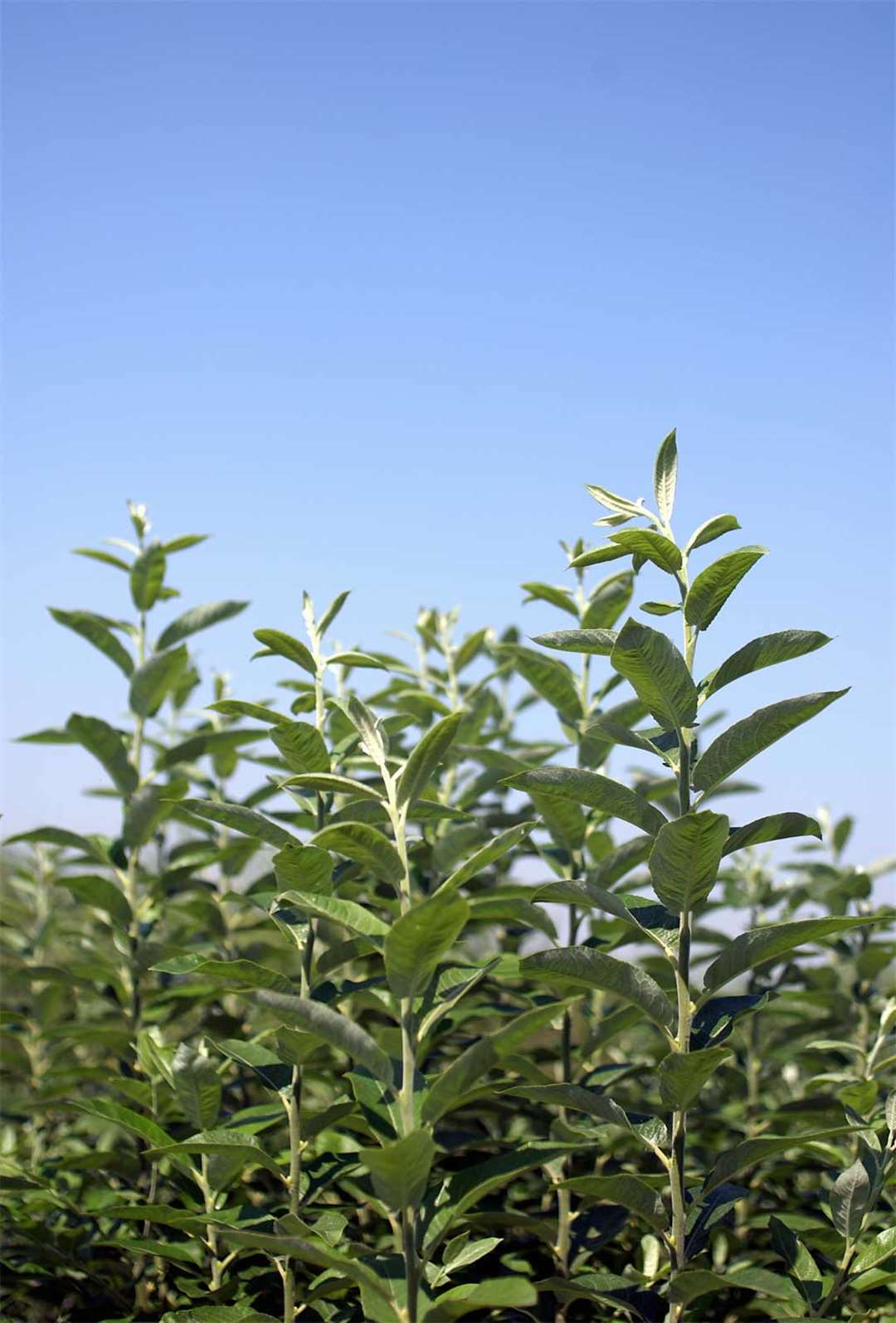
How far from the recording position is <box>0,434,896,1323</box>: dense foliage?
7.72ft

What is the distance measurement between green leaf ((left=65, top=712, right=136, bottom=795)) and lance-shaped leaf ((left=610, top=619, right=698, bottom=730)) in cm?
189

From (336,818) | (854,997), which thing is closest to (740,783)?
(854,997)

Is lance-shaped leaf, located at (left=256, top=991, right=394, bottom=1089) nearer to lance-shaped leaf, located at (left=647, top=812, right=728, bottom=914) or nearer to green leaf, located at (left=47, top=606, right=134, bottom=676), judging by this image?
lance-shaped leaf, located at (left=647, top=812, right=728, bottom=914)

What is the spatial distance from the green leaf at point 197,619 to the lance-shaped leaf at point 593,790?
1.64 m

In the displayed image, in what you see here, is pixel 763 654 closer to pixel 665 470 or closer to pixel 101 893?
pixel 665 470

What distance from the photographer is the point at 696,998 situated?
2.53m

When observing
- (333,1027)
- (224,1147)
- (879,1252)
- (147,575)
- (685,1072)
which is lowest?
(879,1252)

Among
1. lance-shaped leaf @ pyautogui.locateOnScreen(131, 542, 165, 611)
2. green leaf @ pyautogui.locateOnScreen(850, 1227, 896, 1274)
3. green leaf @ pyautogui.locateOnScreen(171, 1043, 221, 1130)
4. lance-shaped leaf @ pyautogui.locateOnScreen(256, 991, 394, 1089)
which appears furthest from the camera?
lance-shaped leaf @ pyautogui.locateOnScreen(131, 542, 165, 611)

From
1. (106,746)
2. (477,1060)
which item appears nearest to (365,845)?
(477,1060)

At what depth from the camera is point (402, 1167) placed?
2076mm

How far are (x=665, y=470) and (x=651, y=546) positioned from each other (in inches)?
10.2

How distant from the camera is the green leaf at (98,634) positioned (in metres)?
3.78

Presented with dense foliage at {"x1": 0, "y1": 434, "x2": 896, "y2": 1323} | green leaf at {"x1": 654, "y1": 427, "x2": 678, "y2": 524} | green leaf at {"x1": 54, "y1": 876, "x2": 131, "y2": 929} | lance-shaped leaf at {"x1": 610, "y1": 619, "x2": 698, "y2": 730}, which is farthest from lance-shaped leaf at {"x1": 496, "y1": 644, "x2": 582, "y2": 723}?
green leaf at {"x1": 54, "y1": 876, "x2": 131, "y2": 929}

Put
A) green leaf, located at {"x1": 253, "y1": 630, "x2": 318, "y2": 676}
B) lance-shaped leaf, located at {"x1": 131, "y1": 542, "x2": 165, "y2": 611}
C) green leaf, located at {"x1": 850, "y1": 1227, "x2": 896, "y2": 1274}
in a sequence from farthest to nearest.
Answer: lance-shaped leaf, located at {"x1": 131, "y1": 542, "x2": 165, "y2": 611}, green leaf, located at {"x1": 253, "y1": 630, "x2": 318, "y2": 676}, green leaf, located at {"x1": 850, "y1": 1227, "x2": 896, "y2": 1274}
